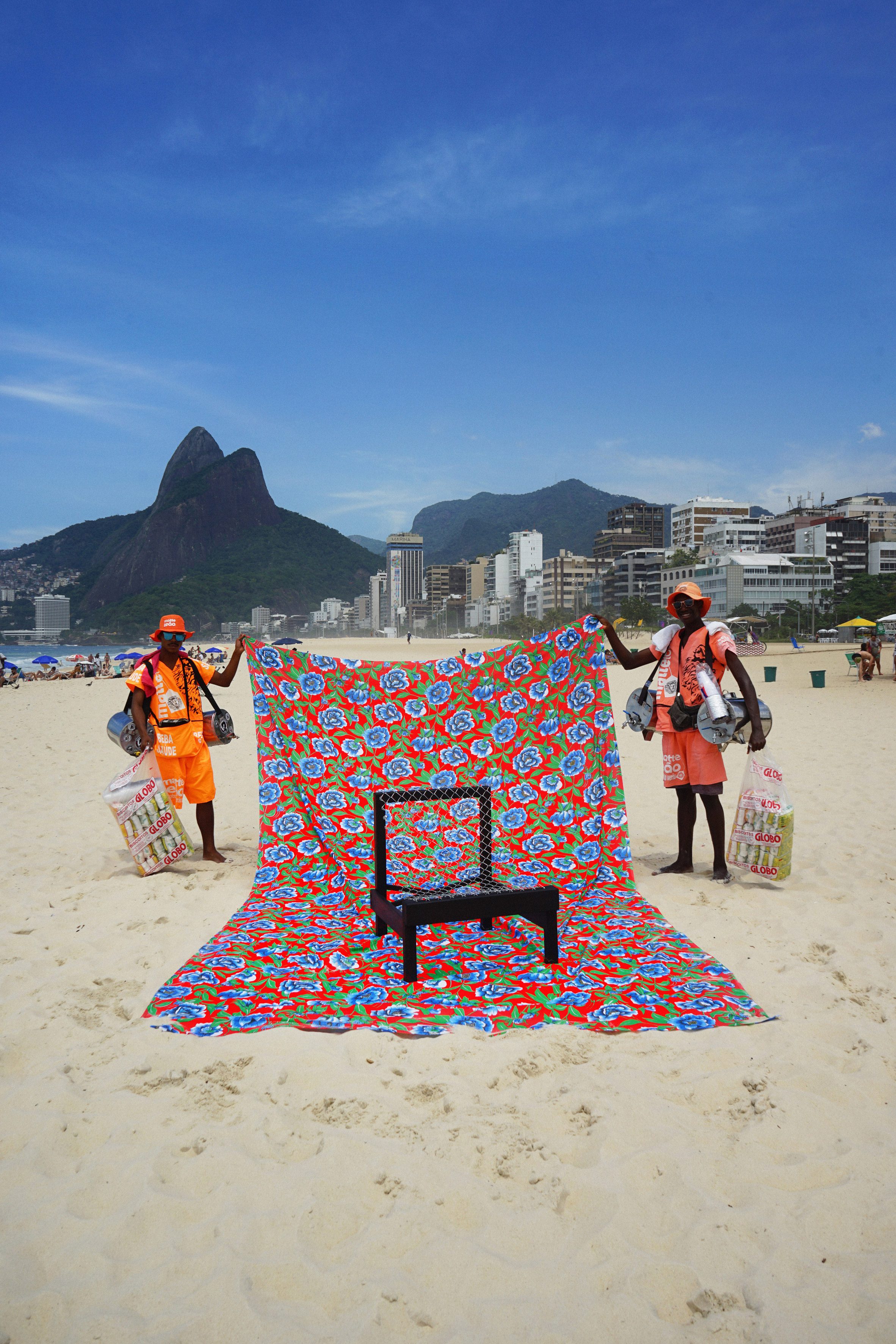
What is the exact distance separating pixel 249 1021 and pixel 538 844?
7.27ft

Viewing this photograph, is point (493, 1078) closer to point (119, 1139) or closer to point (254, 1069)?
point (254, 1069)

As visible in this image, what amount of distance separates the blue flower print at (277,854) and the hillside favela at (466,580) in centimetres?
6185

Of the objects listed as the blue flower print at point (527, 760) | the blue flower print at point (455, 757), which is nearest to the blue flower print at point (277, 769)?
the blue flower print at point (455, 757)

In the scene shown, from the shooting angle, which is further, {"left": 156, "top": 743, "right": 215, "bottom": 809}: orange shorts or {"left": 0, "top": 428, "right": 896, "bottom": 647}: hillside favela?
{"left": 0, "top": 428, "right": 896, "bottom": 647}: hillside favela

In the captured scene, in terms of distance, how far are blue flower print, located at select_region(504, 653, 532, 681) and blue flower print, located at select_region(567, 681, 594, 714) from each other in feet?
1.03

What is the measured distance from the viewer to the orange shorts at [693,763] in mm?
5141

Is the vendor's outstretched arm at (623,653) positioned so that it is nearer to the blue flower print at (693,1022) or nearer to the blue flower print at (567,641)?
the blue flower print at (567,641)

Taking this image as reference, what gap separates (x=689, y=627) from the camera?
534cm

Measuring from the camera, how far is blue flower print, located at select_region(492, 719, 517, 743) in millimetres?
5094

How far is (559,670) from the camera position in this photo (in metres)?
5.16

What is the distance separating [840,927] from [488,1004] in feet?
7.22

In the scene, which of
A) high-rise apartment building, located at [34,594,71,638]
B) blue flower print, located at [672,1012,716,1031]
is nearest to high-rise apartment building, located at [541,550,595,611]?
high-rise apartment building, located at [34,594,71,638]

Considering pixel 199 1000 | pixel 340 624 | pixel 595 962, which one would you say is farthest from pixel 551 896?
pixel 340 624

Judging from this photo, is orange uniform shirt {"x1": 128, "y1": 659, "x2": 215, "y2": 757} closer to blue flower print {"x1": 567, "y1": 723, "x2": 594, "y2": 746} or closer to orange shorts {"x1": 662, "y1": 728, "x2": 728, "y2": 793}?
blue flower print {"x1": 567, "y1": 723, "x2": 594, "y2": 746}
